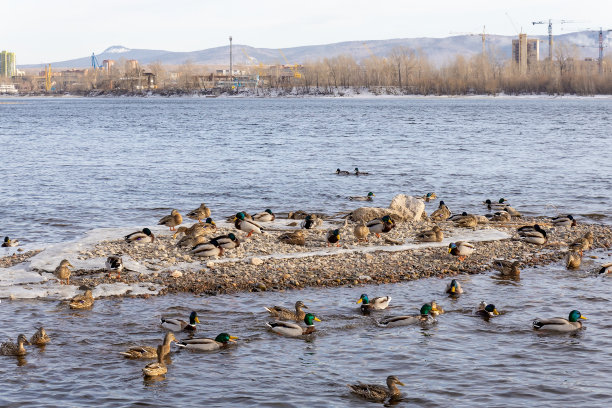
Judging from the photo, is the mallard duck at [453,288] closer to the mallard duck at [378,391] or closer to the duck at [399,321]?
the duck at [399,321]

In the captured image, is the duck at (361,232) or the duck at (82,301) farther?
the duck at (361,232)

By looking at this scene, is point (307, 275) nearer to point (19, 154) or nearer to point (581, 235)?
point (581, 235)

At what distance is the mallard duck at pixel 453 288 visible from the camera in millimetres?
18094

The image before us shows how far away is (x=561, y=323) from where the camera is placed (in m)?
15.6

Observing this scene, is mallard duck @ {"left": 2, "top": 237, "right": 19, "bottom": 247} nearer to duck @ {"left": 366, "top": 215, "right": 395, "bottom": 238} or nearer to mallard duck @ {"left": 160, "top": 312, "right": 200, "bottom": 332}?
mallard duck @ {"left": 160, "top": 312, "right": 200, "bottom": 332}

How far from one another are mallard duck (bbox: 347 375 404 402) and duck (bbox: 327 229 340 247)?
9.52m

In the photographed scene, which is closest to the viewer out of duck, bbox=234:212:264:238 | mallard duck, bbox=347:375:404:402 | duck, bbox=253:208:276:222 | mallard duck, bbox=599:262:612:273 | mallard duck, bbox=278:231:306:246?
mallard duck, bbox=347:375:404:402

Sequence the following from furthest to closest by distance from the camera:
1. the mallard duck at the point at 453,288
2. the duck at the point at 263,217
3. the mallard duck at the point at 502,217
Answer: the mallard duck at the point at 502,217, the duck at the point at 263,217, the mallard duck at the point at 453,288

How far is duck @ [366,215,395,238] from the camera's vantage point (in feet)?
76.0

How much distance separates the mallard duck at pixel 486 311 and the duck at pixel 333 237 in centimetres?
613

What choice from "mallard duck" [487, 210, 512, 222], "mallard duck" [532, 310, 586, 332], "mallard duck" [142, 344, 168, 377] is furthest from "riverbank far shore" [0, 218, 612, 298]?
"mallard duck" [142, 344, 168, 377]

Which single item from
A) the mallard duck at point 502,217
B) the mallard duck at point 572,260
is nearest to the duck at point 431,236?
the mallard duck at point 572,260

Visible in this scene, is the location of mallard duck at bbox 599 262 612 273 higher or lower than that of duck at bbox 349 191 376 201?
lower

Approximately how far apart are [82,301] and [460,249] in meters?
10.0
